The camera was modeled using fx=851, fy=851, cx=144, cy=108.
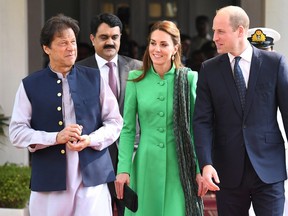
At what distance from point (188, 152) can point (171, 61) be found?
0.61m

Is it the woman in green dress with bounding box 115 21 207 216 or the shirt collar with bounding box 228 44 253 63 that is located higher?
the shirt collar with bounding box 228 44 253 63

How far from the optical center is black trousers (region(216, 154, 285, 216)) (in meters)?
5.14

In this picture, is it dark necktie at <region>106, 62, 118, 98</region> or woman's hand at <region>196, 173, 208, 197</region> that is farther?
dark necktie at <region>106, 62, 118, 98</region>

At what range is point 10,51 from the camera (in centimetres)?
908

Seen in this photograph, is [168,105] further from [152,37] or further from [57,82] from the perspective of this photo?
[57,82]

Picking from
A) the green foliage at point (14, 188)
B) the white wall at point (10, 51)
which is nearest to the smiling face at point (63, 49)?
the green foliage at point (14, 188)

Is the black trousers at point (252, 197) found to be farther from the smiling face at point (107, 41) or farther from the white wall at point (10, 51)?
the white wall at point (10, 51)

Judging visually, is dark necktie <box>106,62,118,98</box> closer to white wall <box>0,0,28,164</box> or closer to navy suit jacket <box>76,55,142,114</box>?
navy suit jacket <box>76,55,142,114</box>

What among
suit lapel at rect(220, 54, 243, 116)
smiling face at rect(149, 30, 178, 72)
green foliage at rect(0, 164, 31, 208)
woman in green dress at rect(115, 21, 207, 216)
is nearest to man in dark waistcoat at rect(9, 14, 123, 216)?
woman in green dress at rect(115, 21, 207, 216)

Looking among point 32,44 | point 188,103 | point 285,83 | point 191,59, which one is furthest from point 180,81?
point 191,59

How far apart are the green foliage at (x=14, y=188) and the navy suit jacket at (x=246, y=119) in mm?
3446

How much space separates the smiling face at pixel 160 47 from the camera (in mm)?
5383

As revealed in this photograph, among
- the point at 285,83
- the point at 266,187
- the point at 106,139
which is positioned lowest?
the point at 266,187

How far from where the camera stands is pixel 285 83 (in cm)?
512
